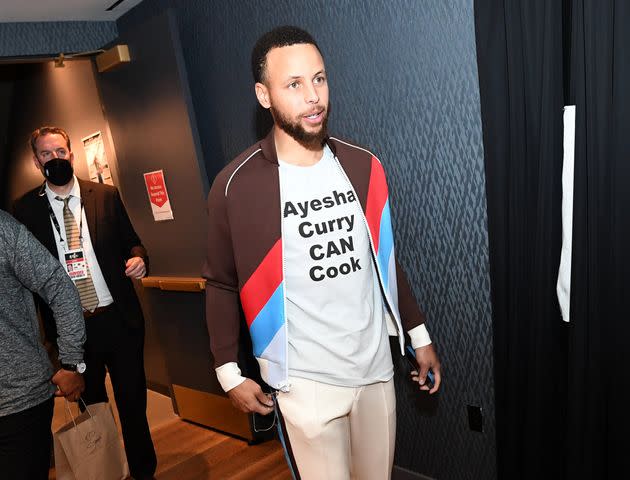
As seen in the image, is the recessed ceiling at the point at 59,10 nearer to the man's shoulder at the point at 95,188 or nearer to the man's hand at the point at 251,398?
the man's shoulder at the point at 95,188


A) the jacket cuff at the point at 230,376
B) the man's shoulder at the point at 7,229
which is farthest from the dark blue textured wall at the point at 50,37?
the jacket cuff at the point at 230,376

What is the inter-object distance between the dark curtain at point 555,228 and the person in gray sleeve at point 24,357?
4.51ft

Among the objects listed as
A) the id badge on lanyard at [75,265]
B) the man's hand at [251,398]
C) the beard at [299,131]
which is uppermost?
the beard at [299,131]

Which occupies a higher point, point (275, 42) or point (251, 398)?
point (275, 42)

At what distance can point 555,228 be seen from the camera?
1.73 metres

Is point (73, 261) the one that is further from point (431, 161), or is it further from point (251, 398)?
point (431, 161)

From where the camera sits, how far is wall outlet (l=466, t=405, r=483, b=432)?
7.26 ft

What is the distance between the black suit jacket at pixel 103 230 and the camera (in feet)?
8.42

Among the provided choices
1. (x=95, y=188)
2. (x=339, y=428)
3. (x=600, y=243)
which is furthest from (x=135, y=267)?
(x=600, y=243)

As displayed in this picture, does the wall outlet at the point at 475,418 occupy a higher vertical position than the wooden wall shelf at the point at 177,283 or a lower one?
lower

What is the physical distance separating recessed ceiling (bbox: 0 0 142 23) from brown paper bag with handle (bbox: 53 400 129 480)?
1.93m

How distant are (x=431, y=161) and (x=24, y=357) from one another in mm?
1458

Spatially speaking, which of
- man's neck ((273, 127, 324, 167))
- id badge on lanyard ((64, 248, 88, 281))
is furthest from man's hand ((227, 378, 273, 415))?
id badge on lanyard ((64, 248, 88, 281))

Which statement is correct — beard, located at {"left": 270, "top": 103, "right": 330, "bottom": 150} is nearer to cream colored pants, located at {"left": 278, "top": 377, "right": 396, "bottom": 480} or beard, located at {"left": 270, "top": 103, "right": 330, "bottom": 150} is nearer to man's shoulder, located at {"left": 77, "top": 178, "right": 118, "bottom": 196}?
cream colored pants, located at {"left": 278, "top": 377, "right": 396, "bottom": 480}
